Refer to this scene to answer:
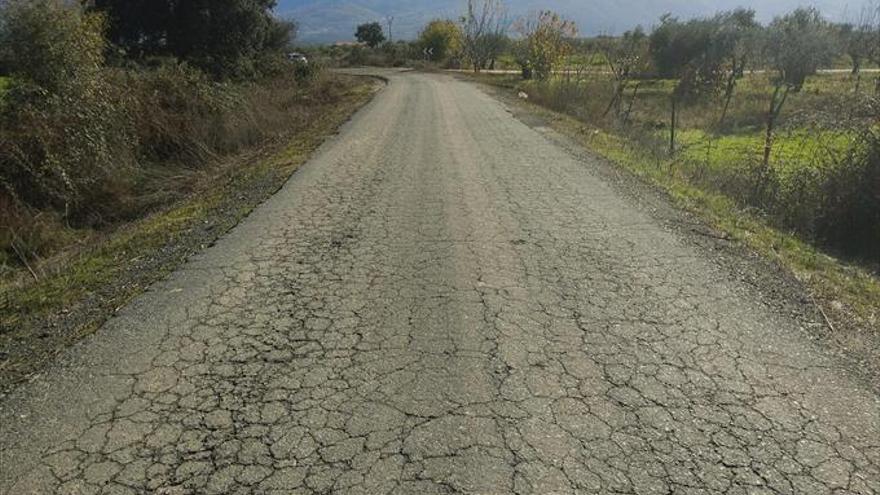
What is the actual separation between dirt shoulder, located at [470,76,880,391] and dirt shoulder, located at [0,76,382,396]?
5.15 meters

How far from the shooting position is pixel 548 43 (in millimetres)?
34750

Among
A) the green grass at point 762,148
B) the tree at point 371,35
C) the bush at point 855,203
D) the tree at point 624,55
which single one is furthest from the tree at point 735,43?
the tree at point 371,35

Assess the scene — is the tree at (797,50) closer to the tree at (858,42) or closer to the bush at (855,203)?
the tree at (858,42)

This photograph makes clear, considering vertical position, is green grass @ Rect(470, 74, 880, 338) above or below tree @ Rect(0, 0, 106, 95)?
below

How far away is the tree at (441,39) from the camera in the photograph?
60.6 meters

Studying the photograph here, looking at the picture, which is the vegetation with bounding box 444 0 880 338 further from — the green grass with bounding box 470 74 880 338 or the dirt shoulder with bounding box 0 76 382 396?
the dirt shoulder with bounding box 0 76 382 396

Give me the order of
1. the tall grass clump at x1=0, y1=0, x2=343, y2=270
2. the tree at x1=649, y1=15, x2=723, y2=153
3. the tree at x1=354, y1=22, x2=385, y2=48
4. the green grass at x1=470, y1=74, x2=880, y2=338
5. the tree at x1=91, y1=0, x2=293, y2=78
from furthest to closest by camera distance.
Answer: the tree at x1=354, y1=22, x2=385, y2=48 < the tree at x1=649, y1=15, x2=723, y2=153 < the tree at x1=91, y1=0, x2=293, y2=78 < the tall grass clump at x1=0, y1=0, x2=343, y2=270 < the green grass at x1=470, y1=74, x2=880, y2=338

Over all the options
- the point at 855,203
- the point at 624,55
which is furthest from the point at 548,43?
the point at 855,203

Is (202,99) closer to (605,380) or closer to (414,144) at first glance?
(414,144)

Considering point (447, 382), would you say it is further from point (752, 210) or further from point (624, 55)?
point (624, 55)

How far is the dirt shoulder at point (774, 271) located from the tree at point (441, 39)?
177 feet

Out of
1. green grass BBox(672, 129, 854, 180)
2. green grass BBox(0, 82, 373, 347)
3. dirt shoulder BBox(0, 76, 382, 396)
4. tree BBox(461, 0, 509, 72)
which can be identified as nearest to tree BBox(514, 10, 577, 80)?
green grass BBox(672, 129, 854, 180)

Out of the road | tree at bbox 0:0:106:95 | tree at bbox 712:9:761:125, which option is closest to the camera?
the road

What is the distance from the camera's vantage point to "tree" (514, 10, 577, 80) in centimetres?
3428
